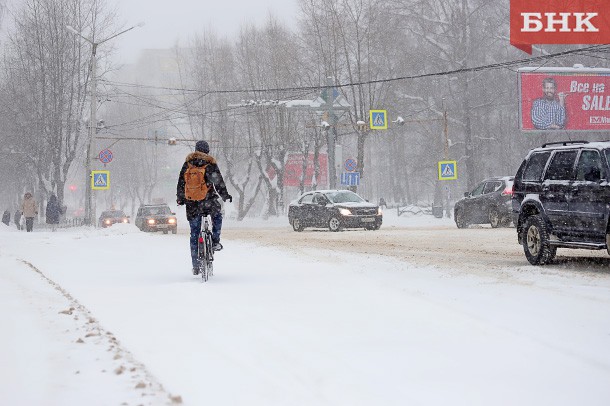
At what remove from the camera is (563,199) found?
13.1m

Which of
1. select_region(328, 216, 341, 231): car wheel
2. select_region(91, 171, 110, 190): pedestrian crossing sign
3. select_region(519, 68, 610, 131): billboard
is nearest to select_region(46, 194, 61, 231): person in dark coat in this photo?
select_region(91, 171, 110, 190): pedestrian crossing sign

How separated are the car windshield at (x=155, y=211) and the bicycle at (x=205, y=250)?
95.4 feet

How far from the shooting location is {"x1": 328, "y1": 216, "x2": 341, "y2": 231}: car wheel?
31145 mm

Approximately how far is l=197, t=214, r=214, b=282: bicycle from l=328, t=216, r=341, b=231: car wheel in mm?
19688

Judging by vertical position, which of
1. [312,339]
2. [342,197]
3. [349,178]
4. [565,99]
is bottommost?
[312,339]

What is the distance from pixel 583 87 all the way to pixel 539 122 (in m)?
2.69

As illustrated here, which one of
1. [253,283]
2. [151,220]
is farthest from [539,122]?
[253,283]

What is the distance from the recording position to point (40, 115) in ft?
164

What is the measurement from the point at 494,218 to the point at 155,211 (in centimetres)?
1740

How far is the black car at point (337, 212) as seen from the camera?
31.0 m

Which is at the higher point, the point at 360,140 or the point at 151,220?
the point at 360,140

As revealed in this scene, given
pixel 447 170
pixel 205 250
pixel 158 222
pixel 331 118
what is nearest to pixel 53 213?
pixel 158 222

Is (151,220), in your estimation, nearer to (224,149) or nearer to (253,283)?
(224,149)

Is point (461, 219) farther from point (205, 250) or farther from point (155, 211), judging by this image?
point (205, 250)
